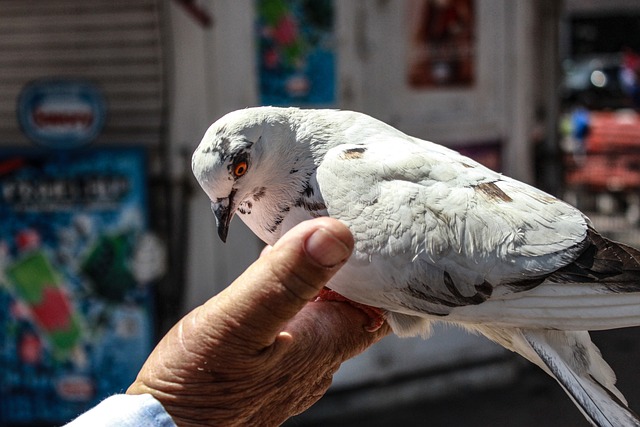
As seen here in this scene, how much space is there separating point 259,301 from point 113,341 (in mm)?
4081

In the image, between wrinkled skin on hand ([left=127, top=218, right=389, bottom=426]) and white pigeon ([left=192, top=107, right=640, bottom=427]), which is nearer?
wrinkled skin on hand ([left=127, top=218, right=389, bottom=426])

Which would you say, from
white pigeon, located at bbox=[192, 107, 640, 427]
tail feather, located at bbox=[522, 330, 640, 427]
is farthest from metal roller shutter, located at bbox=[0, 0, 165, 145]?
tail feather, located at bbox=[522, 330, 640, 427]

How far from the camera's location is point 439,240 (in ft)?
8.55

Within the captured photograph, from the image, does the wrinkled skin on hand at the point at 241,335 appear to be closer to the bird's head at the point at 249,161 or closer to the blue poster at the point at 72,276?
the bird's head at the point at 249,161

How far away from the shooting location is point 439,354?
6.88m

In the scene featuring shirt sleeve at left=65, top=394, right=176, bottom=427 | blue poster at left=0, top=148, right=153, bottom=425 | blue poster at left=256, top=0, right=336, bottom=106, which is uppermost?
blue poster at left=256, top=0, right=336, bottom=106

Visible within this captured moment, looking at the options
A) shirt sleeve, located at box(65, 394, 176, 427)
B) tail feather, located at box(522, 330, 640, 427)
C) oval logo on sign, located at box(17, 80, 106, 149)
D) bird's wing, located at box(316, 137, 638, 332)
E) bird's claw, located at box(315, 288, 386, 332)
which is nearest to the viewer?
shirt sleeve, located at box(65, 394, 176, 427)

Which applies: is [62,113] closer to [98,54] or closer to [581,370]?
[98,54]

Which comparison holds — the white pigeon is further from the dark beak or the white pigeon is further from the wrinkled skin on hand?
the wrinkled skin on hand

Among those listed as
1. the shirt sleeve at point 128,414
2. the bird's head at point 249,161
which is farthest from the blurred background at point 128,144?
the shirt sleeve at point 128,414

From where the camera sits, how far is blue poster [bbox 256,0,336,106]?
584 centimetres

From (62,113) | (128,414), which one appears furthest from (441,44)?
(128,414)

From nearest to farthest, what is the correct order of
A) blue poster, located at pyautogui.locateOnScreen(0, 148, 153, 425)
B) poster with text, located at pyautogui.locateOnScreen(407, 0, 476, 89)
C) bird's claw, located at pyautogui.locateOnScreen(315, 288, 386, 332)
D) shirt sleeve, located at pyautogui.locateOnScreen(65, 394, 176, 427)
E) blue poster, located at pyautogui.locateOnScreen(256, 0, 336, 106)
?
shirt sleeve, located at pyautogui.locateOnScreen(65, 394, 176, 427)
bird's claw, located at pyautogui.locateOnScreen(315, 288, 386, 332)
blue poster, located at pyautogui.locateOnScreen(0, 148, 153, 425)
blue poster, located at pyautogui.locateOnScreen(256, 0, 336, 106)
poster with text, located at pyautogui.locateOnScreen(407, 0, 476, 89)

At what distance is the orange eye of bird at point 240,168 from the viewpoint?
2641mm
